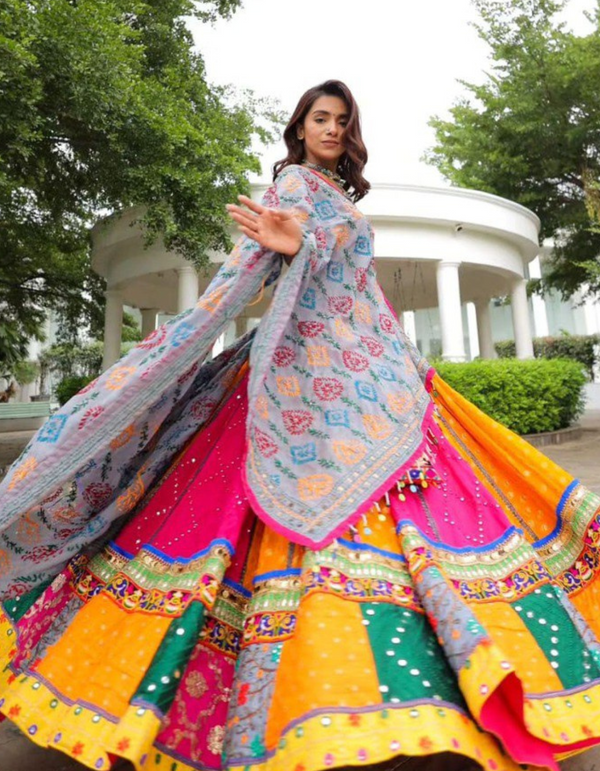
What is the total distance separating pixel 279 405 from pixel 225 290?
345 mm

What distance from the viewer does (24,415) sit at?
18.9 m

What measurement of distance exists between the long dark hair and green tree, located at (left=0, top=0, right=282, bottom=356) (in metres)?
4.04

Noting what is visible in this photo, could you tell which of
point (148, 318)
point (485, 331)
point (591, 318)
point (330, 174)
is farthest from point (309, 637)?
point (591, 318)

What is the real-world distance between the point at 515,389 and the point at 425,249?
2786mm

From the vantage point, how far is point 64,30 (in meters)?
Result: 5.16

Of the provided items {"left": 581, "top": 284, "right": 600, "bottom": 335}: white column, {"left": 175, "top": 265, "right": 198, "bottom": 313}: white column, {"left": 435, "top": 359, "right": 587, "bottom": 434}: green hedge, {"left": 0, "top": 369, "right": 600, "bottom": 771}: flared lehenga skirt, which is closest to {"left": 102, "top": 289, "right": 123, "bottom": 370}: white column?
{"left": 175, "top": 265, "right": 198, "bottom": 313}: white column

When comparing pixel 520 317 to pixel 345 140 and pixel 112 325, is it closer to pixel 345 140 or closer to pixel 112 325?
pixel 112 325

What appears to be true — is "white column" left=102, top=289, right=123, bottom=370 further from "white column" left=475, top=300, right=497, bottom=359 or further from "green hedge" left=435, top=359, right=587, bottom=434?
"white column" left=475, top=300, right=497, bottom=359

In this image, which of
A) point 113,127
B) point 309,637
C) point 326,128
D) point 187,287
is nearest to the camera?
point 309,637

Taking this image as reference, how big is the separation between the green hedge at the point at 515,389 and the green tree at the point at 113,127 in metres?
3.85

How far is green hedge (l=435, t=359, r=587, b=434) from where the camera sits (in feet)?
25.7

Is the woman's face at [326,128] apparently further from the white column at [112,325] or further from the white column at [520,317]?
the white column at [520,317]

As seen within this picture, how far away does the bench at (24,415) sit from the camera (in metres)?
16.2

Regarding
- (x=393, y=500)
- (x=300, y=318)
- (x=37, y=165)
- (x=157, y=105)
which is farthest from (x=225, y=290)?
(x=37, y=165)
